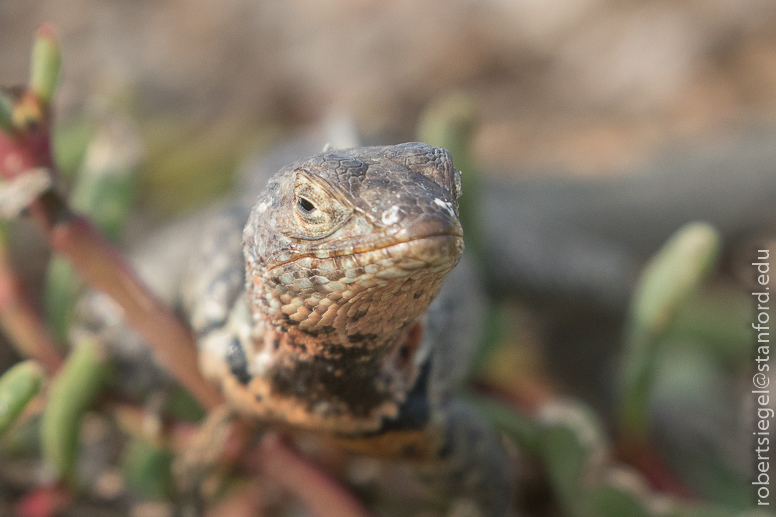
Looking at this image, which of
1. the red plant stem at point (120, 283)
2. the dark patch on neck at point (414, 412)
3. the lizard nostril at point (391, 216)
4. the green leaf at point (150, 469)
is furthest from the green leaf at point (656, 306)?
the green leaf at point (150, 469)

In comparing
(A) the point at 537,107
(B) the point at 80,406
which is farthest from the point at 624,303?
(A) the point at 537,107

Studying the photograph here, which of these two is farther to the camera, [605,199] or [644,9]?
[644,9]

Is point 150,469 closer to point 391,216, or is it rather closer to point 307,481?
point 307,481

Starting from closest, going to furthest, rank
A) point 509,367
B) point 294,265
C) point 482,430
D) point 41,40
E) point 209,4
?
point 294,265, point 41,40, point 482,430, point 509,367, point 209,4

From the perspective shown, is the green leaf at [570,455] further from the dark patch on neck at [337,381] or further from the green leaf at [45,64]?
the green leaf at [45,64]

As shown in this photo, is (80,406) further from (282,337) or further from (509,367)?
(509,367)

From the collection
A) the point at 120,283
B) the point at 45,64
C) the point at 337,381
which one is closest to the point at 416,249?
the point at 337,381

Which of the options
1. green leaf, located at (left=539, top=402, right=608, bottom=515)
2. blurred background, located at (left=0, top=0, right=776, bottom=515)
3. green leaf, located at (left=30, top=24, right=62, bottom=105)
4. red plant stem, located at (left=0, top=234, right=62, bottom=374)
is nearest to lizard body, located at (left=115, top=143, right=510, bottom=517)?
green leaf, located at (left=539, top=402, right=608, bottom=515)
